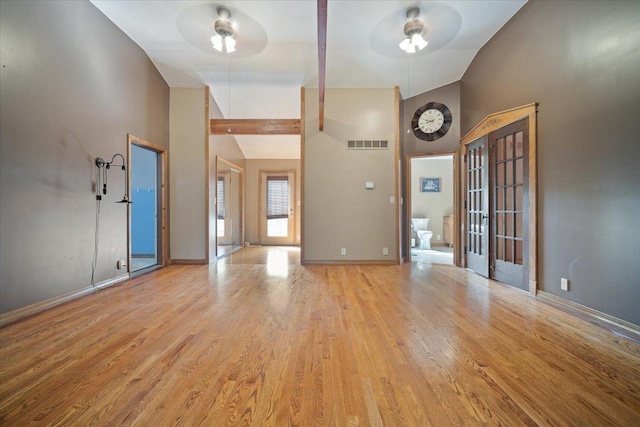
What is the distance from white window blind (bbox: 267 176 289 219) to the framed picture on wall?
385 cm

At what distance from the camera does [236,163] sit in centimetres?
728

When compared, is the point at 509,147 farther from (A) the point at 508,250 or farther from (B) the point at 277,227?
(B) the point at 277,227

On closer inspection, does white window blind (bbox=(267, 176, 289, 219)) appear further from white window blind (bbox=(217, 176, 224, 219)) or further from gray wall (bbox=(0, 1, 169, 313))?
gray wall (bbox=(0, 1, 169, 313))

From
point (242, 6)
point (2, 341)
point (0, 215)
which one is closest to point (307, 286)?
point (2, 341)

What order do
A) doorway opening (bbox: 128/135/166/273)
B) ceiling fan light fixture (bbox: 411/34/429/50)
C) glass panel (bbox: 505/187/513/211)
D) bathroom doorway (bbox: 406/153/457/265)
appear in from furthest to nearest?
bathroom doorway (bbox: 406/153/457/265), doorway opening (bbox: 128/135/166/273), glass panel (bbox: 505/187/513/211), ceiling fan light fixture (bbox: 411/34/429/50)

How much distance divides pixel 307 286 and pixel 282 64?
3509mm

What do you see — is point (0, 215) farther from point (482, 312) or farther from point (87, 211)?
point (482, 312)

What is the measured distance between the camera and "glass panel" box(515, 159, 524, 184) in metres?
3.50

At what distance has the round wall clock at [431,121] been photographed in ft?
16.8

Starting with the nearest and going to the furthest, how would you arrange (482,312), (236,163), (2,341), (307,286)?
1. (2,341)
2. (482,312)
3. (307,286)
4. (236,163)

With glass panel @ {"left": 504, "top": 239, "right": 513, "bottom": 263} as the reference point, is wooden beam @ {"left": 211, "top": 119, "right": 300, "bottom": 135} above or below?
above

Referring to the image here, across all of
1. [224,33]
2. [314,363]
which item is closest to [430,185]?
[224,33]

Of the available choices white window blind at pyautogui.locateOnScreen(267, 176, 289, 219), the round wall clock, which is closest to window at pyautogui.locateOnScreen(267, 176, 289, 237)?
white window blind at pyautogui.locateOnScreen(267, 176, 289, 219)

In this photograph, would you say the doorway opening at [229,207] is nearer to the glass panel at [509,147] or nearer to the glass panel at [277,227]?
the glass panel at [277,227]
